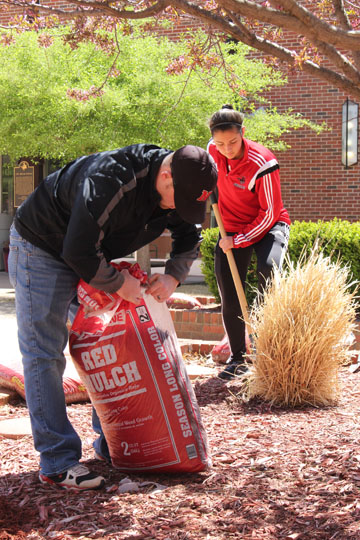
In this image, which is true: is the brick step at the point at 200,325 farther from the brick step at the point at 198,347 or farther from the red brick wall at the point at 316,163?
the red brick wall at the point at 316,163

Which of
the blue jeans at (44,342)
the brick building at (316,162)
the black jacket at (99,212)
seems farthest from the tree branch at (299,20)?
the brick building at (316,162)

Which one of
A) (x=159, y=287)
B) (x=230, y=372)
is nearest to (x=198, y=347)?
(x=230, y=372)

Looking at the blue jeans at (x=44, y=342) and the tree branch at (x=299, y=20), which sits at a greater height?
the tree branch at (x=299, y=20)

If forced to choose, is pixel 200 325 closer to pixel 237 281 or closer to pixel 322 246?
pixel 322 246

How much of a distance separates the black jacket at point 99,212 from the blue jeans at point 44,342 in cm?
9

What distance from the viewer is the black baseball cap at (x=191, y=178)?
2400 mm

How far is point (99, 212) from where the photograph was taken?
2410 mm

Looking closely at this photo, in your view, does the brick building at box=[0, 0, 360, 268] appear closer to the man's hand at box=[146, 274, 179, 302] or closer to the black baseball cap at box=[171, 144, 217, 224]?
the man's hand at box=[146, 274, 179, 302]

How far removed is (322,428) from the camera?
3.52 meters

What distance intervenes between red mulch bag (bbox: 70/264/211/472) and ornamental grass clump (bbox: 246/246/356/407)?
129cm

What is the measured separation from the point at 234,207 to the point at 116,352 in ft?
7.41

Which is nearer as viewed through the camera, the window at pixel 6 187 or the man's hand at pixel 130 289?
the man's hand at pixel 130 289

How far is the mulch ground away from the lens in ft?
7.53

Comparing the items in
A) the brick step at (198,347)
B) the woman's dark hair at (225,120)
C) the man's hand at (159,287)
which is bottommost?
the brick step at (198,347)
